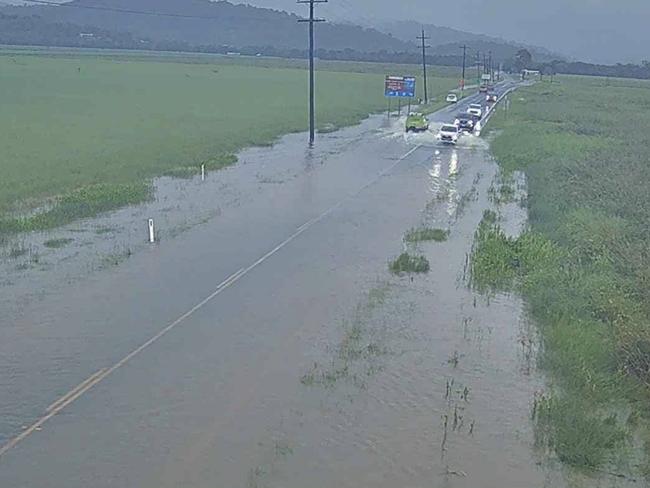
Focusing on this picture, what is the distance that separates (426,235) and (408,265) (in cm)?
383

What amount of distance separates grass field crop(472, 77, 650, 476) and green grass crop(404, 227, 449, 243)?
3.71 feet

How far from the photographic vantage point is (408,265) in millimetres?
22094

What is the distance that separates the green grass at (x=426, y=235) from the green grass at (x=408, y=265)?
2.64 meters

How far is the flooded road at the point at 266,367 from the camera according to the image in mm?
11836

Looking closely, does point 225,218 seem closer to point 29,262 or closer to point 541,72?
point 29,262

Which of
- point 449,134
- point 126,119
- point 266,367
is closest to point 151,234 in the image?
point 266,367

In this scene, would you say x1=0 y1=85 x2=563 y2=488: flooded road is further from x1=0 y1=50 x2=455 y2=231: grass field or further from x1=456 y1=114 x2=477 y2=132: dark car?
x1=456 y1=114 x2=477 y2=132: dark car

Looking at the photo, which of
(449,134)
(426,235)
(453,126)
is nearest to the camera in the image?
(426,235)

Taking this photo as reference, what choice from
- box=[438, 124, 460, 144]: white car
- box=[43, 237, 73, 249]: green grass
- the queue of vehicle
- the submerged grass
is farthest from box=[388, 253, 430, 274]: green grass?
the queue of vehicle

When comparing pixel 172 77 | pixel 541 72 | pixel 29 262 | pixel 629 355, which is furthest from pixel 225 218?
pixel 541 72

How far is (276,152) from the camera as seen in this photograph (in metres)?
44.2

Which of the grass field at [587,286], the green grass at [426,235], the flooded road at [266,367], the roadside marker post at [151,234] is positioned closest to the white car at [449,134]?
the grass field at [587,286]

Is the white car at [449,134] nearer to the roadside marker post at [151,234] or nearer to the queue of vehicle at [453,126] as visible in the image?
the queue of vehicle at [453,126]

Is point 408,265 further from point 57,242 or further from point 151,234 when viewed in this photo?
point 57,242
